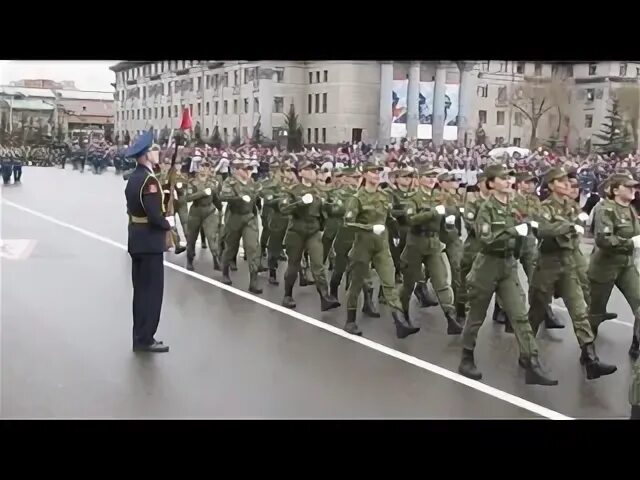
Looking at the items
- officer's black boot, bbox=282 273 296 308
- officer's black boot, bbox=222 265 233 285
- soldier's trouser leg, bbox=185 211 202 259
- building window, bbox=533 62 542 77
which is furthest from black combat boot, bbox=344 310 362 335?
building window, bbox=533 62 542 77

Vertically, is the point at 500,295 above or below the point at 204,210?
below

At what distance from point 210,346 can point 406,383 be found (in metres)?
1.24

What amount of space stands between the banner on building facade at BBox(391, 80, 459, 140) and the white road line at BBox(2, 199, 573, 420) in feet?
4.62

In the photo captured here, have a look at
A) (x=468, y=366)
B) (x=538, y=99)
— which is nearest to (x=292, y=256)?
(x=468, y=366)

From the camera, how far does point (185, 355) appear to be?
209 inches

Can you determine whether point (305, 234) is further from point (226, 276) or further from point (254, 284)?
point (226, 276)

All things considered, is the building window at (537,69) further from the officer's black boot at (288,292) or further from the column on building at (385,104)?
the officer's black boot at (288,292)

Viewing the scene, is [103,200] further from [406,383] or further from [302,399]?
[406,383]

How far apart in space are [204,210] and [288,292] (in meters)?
0.85

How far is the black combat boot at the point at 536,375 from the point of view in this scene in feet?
17.5

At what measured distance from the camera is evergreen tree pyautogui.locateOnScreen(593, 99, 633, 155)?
Answer: 528 centimetres

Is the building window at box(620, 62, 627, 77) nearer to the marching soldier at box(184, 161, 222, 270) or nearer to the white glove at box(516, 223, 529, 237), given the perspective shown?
the white glove at box(516, 223, 529, 237)

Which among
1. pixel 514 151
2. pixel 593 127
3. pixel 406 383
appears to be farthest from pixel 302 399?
pixel 593 127

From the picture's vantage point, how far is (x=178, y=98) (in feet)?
17.3
